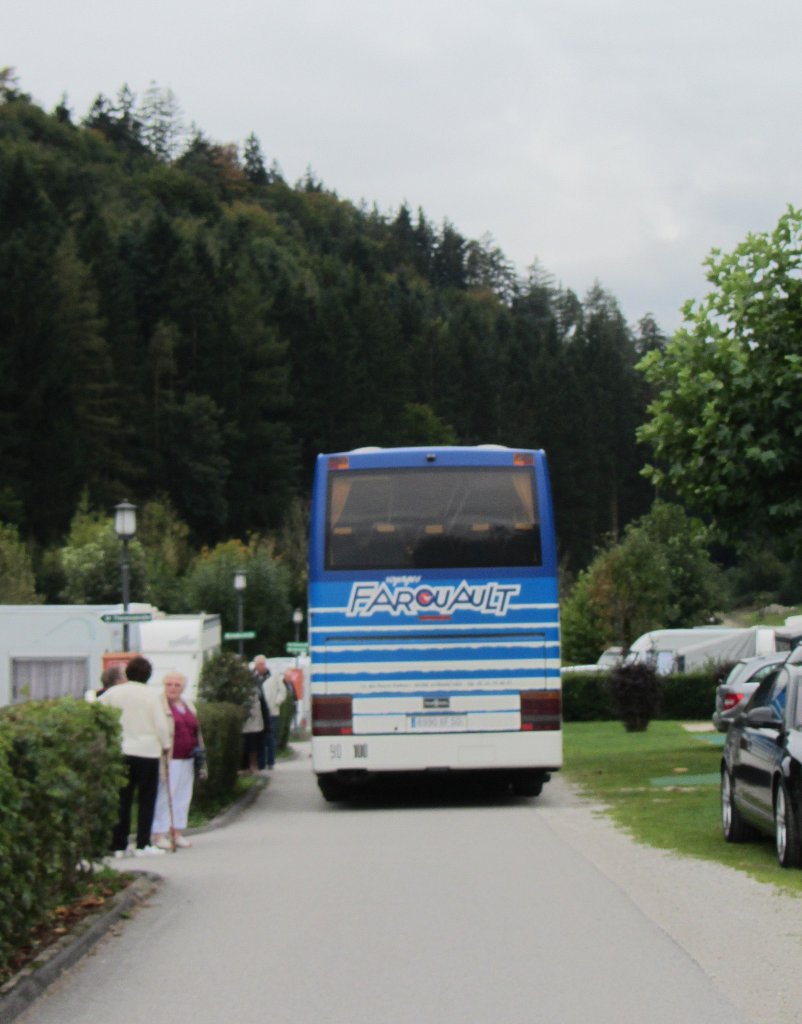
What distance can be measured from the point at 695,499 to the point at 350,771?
649cm

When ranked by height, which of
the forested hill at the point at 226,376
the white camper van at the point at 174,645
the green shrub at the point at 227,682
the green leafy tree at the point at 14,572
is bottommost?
the green shrub at the point at 227,682

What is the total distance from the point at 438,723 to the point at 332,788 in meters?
3.10

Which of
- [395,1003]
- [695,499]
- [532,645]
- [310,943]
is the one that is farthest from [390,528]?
[395,1003]

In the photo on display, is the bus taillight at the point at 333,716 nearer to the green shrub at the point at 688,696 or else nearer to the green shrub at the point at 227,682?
the green shrub at the point at 227,682

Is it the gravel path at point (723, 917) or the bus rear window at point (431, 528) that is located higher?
the bus rear window at point (431, 528)

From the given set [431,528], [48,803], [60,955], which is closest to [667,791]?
[431,528]

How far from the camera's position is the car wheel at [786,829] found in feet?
41.0

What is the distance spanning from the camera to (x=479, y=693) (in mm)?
19875

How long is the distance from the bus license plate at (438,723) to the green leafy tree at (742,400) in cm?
536

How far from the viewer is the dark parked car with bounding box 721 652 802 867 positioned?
12531 mm

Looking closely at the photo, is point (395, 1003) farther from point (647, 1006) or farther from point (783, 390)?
point (783, 390)

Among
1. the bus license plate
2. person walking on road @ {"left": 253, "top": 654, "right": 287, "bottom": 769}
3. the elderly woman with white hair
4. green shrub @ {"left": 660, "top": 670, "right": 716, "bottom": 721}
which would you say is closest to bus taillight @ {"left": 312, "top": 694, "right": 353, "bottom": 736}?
the bus license plate

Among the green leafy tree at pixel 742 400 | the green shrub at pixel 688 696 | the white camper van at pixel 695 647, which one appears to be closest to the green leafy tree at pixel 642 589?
the white camper van at pixel 695 647

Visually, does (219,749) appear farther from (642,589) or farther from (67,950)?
(642,589)
